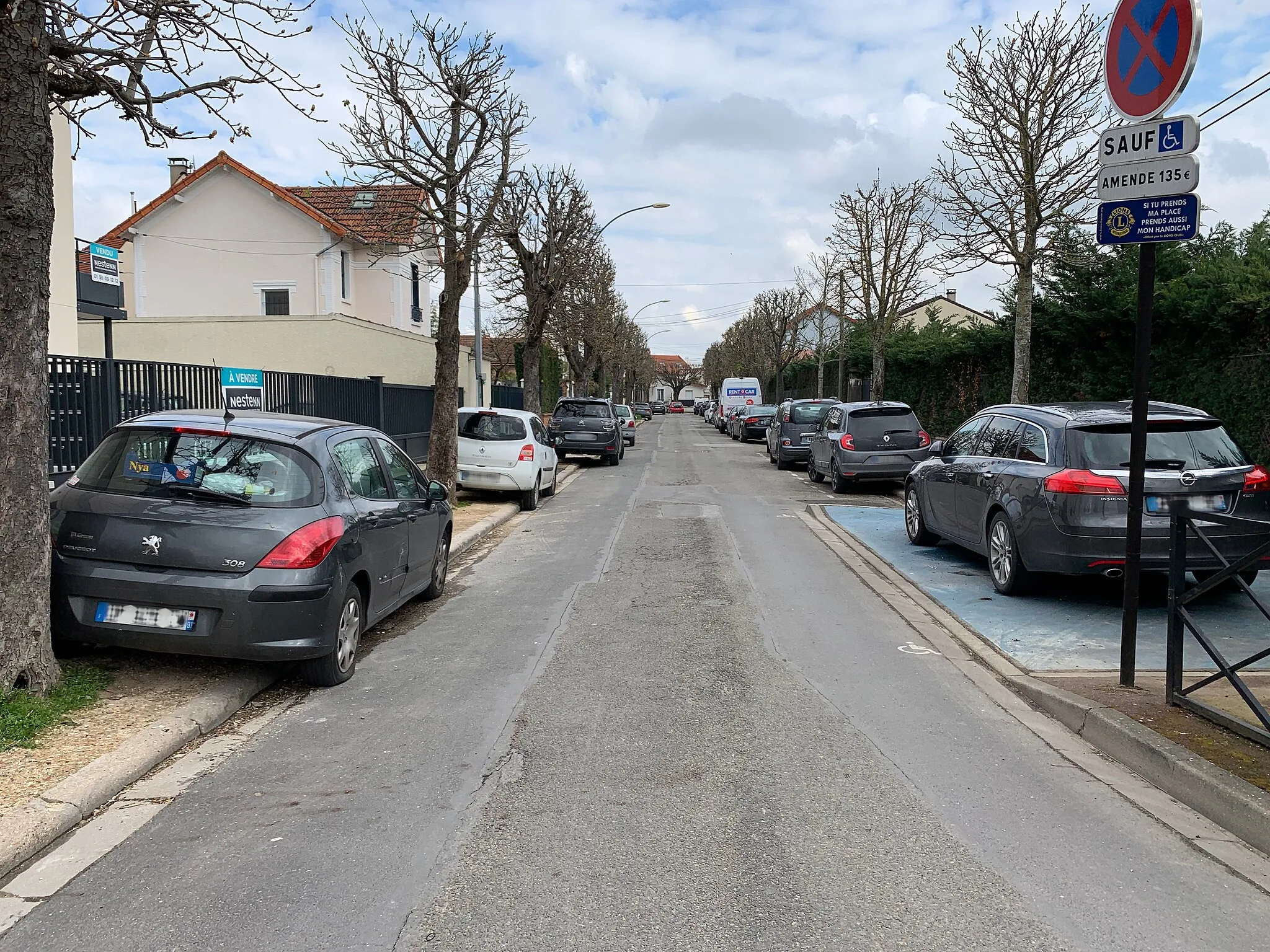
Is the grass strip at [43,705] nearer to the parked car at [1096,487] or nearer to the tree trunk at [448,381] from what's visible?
the parked car at [1096,487]

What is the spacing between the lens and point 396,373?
2506 centimetres

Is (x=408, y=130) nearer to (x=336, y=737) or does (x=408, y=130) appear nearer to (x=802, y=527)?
(x=802, y=527)

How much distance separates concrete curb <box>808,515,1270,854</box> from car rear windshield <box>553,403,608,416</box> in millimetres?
18673

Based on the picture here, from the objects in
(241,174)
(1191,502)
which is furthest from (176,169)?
(1191,502)

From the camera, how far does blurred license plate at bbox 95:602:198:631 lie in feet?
17.5

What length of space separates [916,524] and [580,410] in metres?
14.9

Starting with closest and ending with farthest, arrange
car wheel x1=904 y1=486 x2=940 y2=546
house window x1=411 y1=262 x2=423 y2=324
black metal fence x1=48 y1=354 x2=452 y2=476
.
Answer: black metal fence x1=48 y1=354 x2=452 y2=476, car wheel x1=904 y1=486 x2=940 y2=546, house window x1=411 y1=262 x2=423 y2=324

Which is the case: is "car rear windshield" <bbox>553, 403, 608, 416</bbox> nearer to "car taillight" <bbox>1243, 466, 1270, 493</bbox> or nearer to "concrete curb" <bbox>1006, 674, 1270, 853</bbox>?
"car taillight" <bbox>1243, 466, 1270, 493</bbox>

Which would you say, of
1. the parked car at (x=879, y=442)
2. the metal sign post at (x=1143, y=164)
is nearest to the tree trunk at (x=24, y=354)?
the metal sign post at (x=1143, y=164)

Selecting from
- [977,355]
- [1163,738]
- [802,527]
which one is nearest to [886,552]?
[802,527]

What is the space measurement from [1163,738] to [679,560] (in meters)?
6.18

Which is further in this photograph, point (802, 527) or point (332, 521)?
point (802, 527)

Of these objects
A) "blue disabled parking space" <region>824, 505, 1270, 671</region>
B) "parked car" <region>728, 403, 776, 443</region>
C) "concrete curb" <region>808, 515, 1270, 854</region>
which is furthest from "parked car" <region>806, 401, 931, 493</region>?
"parked car" <region>728, 403, 776, 443</region>

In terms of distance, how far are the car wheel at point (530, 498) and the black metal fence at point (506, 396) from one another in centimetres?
2040
